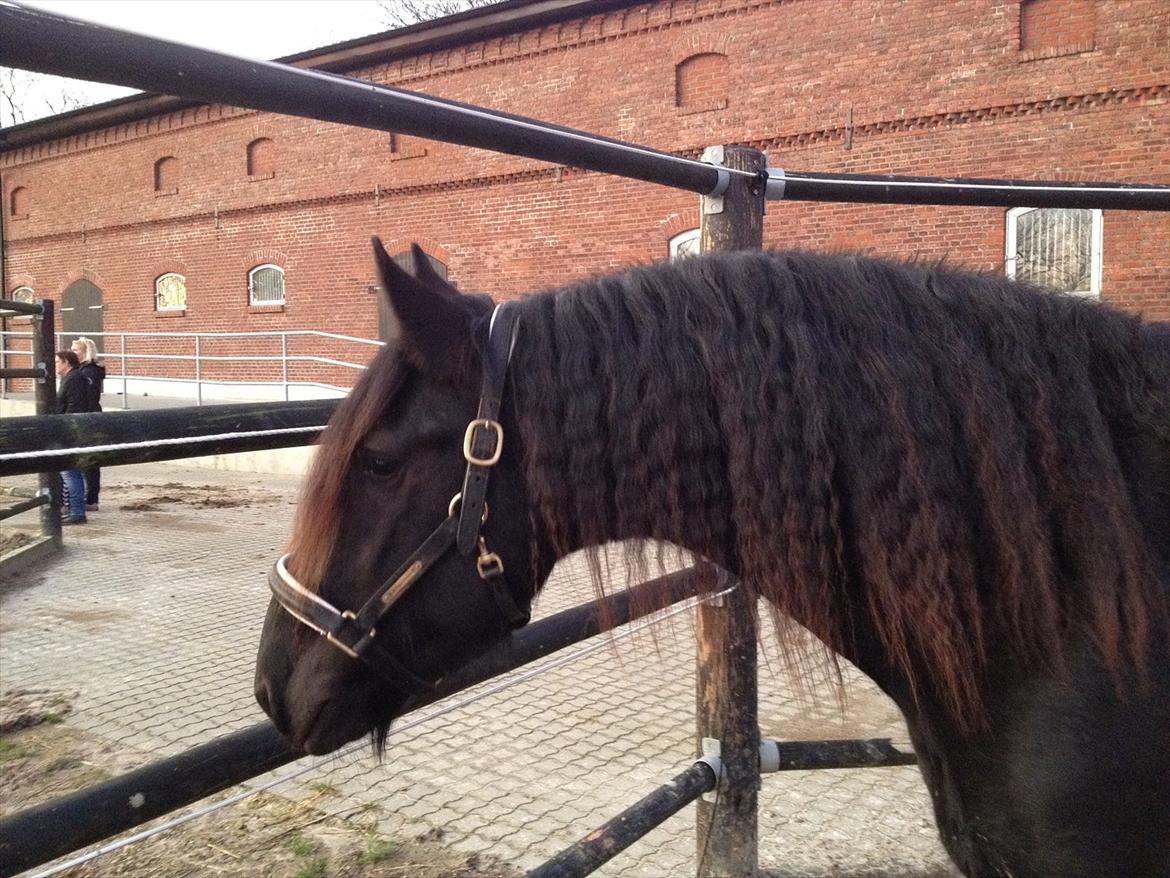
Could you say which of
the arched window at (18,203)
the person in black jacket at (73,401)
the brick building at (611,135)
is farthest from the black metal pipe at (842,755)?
the arched window at (18,203)

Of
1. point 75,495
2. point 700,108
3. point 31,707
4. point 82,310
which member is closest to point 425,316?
point 31,707

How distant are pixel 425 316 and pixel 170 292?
21.4 meters

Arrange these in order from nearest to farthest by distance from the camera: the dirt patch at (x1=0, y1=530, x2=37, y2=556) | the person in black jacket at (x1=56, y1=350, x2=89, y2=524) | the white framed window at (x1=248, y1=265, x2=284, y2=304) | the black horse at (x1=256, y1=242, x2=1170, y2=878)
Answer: the black horse at (x1=256, y1=242, x2=1170, y2=878) → the dirt patch at (x1=0, y1=530, x2=37, y2=556) → the person in black jacket at (x1=56, y1=350, x2=89, y2=524) → the white framed window at (x1=248, y1=265, x2=284, y2=304)

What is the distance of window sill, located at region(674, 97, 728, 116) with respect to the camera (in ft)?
43.1

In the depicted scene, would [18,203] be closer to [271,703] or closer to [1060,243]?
[1060,243]

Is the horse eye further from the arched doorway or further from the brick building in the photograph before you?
the arched doorway

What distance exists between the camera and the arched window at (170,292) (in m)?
19.8

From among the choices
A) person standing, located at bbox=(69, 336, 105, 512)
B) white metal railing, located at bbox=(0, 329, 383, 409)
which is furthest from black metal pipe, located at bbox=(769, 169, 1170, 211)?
white metal railing, located at bbox=(0, 329, 383, 409)

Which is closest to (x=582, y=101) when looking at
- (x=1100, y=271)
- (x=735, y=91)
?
(x=735, y=91)

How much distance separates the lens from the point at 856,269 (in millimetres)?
1516

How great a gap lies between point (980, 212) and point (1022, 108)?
1.48 meters

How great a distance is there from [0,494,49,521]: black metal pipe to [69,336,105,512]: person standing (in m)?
1.39

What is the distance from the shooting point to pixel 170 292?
20.2 m

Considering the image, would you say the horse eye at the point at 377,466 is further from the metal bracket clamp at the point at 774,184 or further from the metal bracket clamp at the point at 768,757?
the metal bracket clamp at the point at 768,757
